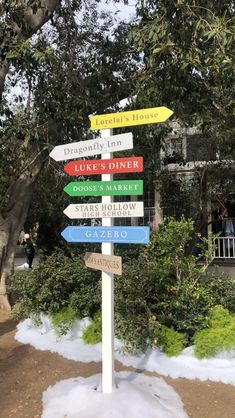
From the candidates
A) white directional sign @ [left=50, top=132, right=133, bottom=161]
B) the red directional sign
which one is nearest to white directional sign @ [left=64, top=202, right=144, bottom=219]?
the red directional sign

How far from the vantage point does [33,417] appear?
419 centimetres

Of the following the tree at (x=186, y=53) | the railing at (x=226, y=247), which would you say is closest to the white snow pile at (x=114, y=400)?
the tree at (x=186, y=53)

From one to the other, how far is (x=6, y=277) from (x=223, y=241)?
409 inches

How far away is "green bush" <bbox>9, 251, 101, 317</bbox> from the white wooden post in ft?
6.13

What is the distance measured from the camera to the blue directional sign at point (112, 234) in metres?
4.06

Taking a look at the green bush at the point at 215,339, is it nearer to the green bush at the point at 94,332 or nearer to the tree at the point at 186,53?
the green bush at the point at 94,332

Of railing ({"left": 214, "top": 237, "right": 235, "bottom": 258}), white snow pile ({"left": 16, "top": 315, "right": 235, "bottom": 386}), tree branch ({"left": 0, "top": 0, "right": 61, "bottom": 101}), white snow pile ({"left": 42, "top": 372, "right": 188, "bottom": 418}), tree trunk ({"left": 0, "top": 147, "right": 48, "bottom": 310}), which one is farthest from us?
railing ({"left": 214, "top": 237, "right": 235, "bottom": 258})

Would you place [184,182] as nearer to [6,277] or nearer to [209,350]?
[6,277]

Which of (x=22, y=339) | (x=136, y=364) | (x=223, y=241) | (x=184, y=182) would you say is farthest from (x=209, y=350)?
(x=223, y=241)

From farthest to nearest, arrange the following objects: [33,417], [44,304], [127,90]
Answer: [127,90] → [44,304] → [33,417]

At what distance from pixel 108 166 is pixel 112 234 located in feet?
2.05

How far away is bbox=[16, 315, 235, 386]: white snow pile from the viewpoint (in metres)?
5.11

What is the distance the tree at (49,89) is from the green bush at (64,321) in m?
2.27

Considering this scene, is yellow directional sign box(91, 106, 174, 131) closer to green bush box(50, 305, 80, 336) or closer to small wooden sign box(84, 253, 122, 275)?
small wooden sign box(84, 253, 122, 275)
